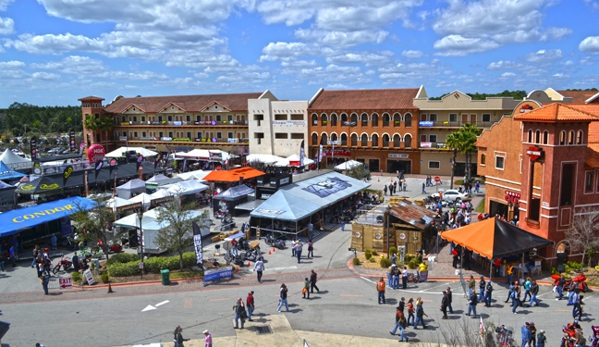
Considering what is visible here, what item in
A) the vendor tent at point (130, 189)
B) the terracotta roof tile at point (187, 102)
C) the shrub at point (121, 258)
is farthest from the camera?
the terracotta roof tile at point (187, 102)

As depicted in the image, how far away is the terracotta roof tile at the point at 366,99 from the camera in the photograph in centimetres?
5894

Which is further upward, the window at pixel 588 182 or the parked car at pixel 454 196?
the window at pixel 588 182

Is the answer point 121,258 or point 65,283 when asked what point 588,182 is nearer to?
point 121,258

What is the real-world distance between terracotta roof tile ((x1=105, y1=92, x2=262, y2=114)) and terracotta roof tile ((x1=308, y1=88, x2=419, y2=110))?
11.9 meters

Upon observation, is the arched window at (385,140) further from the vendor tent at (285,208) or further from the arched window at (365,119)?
the vendor tent at (285,208)

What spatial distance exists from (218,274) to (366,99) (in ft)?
138

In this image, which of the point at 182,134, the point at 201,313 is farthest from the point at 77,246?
the point at 182,134

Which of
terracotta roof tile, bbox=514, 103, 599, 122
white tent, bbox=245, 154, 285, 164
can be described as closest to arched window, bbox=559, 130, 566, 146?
terracotta roof tile, bbox=514, 103, 599, 122

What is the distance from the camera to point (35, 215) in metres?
30.5

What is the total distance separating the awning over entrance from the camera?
28484 mm

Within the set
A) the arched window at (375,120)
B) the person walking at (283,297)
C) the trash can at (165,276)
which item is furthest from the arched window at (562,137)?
the arched window at (375,120)

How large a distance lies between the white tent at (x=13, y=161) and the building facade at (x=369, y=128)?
114 ft

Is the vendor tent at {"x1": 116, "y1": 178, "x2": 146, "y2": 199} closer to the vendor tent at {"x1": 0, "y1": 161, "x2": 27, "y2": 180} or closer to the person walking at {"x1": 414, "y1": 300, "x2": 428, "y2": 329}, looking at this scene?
the vendor tent at {"x1": 0, "y1": 161, "x2": 27, "y2": 180}

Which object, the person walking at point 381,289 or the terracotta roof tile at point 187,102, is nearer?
the person walking at point 381,289
